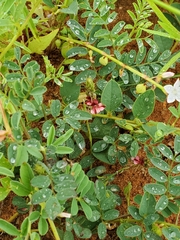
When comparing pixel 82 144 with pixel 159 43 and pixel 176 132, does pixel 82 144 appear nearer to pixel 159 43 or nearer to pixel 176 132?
pixel 176 132

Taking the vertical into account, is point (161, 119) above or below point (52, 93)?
below

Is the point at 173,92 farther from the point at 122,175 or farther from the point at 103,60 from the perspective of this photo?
the point at 122,175

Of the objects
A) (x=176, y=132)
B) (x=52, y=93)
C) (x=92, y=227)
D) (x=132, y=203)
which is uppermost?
Result: (x=176, y=132)

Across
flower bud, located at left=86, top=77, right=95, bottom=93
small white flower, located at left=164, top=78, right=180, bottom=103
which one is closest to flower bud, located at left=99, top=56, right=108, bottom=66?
flower bud, located at left=86, top=77, right=95, bottom=93

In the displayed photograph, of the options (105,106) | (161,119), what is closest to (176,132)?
(105,106)

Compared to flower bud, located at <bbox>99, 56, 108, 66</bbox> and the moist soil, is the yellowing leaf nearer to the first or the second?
the moist soil

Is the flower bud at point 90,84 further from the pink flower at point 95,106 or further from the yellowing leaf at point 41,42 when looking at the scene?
the yellowing leaf at point 41,42

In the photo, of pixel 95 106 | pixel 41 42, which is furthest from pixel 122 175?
pixel 41 42

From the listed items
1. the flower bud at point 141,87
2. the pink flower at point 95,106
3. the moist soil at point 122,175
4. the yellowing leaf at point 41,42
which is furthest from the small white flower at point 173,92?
the yellowing leaf at point 41,42
